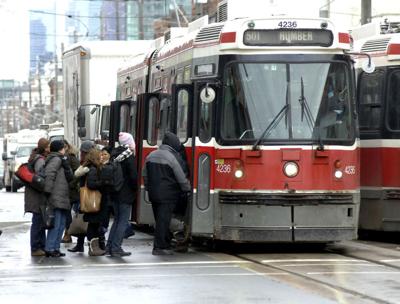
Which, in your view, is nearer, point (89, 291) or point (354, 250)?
point (89, 291)

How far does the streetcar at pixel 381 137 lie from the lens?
53.7ft

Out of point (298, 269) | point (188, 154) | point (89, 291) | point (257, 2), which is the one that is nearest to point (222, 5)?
point (257, 2)

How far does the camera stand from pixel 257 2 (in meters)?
15.9

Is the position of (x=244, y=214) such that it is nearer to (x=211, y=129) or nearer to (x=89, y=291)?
(x=211, y=129)

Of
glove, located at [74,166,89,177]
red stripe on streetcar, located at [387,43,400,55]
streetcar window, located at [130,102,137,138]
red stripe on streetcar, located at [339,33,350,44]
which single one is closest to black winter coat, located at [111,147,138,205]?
glove, located at [74,166,89,177]

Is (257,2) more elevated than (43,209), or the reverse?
(257,2)

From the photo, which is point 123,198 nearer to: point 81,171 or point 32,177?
point 81,171

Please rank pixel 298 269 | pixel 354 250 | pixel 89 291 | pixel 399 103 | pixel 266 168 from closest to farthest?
pixel 89 291 < pixel 298 269 < pixel 266 168 < pixel 354 250 < pixel 399 103

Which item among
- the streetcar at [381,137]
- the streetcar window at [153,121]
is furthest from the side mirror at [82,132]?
the streetcar at [381,137]

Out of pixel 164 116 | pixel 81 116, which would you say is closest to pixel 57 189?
pixel 164 116

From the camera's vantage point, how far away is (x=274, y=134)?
1417cm

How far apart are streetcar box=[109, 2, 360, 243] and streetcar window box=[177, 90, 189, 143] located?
20cm

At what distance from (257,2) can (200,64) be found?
1.76 meters

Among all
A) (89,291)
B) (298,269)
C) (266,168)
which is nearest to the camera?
(89,291)
